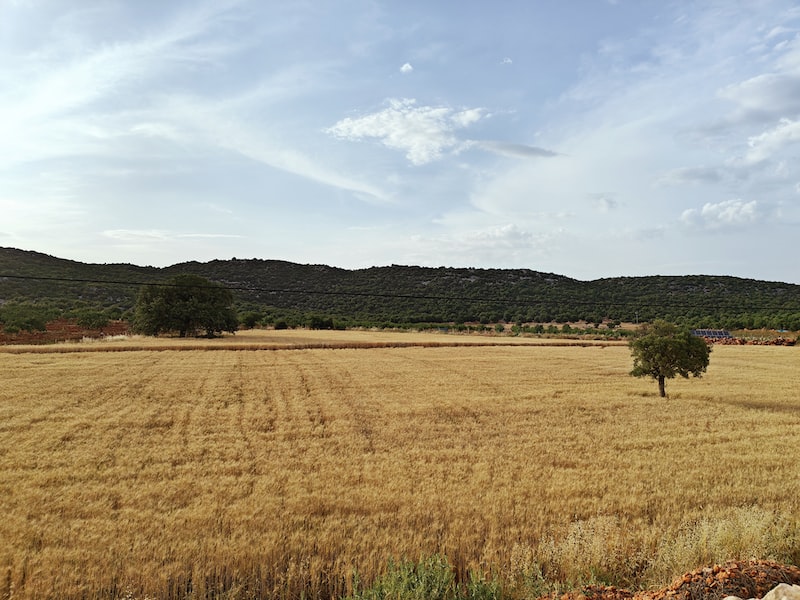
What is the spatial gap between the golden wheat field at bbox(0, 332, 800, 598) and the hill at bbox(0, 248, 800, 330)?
63873 mm

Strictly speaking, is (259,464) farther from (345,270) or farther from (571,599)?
(345,270)

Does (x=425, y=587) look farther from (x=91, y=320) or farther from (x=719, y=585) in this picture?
(x=91, y=320)

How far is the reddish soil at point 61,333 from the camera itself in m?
54.8

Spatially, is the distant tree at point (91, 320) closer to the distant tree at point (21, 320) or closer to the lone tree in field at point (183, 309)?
the distant tree at point (21, 320)

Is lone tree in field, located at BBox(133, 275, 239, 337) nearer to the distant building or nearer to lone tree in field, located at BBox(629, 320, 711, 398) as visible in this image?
lone tree in field, located at BBox(629, 320, 711, 398)

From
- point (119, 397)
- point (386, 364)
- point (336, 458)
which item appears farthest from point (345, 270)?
point (336, 458)

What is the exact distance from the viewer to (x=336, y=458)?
534 inches

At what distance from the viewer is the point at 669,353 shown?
2506 centimetres

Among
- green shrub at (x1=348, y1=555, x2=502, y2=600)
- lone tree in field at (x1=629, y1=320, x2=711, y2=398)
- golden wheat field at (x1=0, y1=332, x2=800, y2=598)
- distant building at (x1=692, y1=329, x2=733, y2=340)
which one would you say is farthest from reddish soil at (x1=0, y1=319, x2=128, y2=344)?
distant building at (x1=692, y1=329, x2=733, y2=340)

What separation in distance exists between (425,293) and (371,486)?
11867 cm

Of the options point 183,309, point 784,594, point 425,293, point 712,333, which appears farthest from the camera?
point 425,293

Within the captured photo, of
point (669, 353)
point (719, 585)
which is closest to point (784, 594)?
point (719, 585)

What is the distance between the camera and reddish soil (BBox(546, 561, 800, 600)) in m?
6.23

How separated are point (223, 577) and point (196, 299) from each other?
214ft
